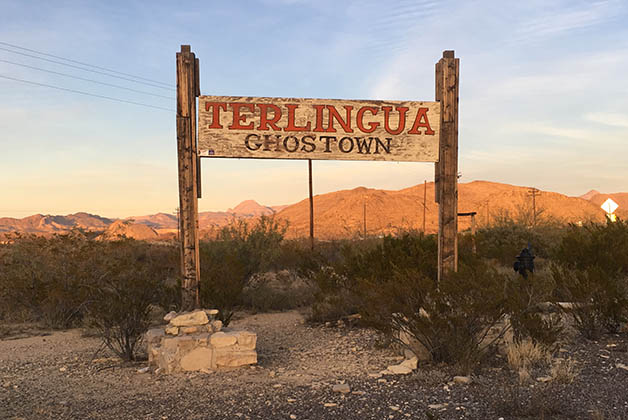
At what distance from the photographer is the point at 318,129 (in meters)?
7.36

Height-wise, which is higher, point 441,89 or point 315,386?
point 441,89

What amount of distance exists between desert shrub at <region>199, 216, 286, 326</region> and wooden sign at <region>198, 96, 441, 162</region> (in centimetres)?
274

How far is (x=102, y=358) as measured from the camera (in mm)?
7398

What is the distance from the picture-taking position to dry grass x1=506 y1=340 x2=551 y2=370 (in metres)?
6.04

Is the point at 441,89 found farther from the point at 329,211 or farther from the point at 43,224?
the point at 43,224

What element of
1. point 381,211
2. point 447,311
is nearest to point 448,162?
point 447,311

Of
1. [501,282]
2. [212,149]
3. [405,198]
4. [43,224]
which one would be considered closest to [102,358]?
[212,149]

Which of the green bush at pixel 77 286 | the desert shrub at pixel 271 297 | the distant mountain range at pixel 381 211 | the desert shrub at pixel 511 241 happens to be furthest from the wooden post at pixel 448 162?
the distant mountain range at pixel 381 211

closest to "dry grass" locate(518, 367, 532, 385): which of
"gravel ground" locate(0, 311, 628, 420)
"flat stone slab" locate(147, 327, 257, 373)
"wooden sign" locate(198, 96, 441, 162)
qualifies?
"gravel ground" locate(0, 311, 628, 420)

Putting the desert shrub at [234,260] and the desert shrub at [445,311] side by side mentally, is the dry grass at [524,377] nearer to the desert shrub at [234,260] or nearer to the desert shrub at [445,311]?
the desert shrub at [445,311]

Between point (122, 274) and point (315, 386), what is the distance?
21.8ft

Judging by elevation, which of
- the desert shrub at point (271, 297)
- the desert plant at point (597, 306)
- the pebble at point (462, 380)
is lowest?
the desert shrub at point (271, 297)

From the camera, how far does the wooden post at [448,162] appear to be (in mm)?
7595

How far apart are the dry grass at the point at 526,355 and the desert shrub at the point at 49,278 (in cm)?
721
